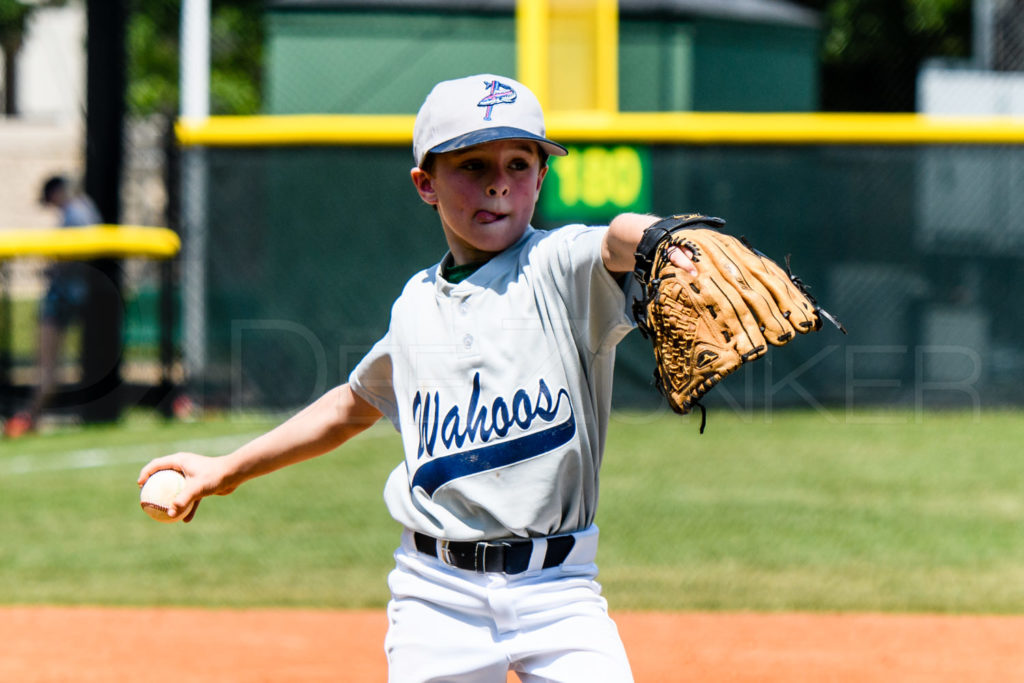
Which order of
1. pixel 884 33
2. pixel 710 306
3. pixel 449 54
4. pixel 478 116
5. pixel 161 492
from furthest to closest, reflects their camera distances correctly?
pixel 884 33
pixel 449 54
pixel 161 492
pixel 478 116
pixel 710 306

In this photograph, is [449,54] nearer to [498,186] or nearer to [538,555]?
[498,186]

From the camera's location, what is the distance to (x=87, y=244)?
28.9 feet

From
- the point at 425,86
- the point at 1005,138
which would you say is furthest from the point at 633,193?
the point at 1005,138

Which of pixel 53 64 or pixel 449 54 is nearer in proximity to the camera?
pixel 449 54

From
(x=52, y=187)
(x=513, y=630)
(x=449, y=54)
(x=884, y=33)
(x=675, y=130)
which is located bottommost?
(x=513, y=630)

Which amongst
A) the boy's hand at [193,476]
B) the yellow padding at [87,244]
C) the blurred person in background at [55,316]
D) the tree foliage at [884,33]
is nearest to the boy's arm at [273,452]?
the boy's hand at [193,476]

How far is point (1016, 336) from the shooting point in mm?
9156

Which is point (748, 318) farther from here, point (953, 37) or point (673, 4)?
point (953, 37)

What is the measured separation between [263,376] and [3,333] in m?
2.24

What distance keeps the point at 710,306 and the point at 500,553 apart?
1.98 ft

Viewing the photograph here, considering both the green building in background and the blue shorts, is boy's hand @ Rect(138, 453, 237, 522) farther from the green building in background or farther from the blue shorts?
the green building in background

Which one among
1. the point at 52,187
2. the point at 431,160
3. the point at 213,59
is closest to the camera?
the point at 431,160

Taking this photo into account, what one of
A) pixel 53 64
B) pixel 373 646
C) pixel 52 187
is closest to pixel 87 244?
pixel 52 187

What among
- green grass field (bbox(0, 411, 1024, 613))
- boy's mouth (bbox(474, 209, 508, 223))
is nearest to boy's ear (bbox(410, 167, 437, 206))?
boy's mouth (bbox(474, 209, 508, 223))
